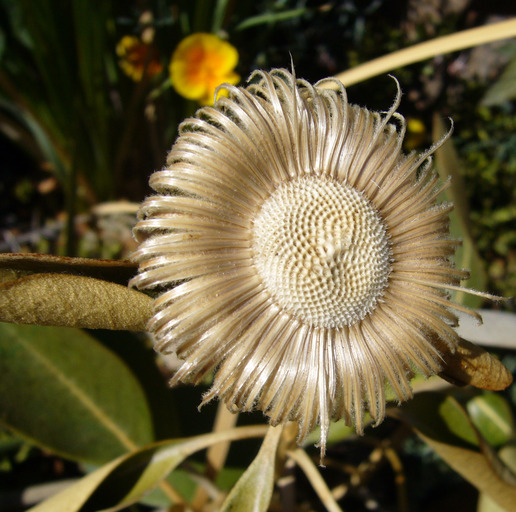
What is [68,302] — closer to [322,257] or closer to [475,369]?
[322,257]

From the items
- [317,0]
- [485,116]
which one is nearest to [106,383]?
[317,0]

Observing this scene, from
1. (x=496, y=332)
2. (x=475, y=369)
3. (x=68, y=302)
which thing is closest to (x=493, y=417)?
(x=496, y=332)

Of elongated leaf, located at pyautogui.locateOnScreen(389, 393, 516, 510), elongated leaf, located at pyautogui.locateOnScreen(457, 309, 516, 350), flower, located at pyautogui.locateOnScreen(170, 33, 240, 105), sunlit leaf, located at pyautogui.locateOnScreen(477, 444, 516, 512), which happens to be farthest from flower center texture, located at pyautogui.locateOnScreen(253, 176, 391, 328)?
flower, located at pyautogui.locateOnScreen(170, 33, 240, 105)

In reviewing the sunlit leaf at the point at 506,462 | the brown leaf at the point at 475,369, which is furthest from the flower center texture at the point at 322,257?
the sunlit leaf at the point at 506,462

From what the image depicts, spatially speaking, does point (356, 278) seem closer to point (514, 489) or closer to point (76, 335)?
point (514, 489)

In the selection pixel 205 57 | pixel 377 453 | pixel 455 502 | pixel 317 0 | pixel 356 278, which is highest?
pixel 317 0

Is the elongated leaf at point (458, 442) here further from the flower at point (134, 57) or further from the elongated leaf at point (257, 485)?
the flower at point (134, 57)

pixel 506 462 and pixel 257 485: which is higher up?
pixel 257 485

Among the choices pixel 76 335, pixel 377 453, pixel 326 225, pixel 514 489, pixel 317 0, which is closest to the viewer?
pixel 326 225
